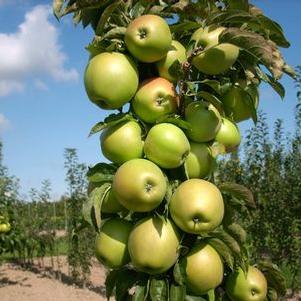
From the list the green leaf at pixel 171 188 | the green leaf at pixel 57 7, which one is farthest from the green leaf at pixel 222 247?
the green leaf at pixel 57 7

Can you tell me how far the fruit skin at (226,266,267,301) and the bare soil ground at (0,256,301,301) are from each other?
7.40 meters

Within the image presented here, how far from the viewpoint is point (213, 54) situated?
1.58 metres

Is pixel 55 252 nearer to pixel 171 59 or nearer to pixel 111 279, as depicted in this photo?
pixel 111 279

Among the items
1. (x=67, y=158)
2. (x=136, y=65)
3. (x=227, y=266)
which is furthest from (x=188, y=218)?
(x=67, y=158)

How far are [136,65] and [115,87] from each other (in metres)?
0.15

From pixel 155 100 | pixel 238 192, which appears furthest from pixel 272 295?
pixel 155 100

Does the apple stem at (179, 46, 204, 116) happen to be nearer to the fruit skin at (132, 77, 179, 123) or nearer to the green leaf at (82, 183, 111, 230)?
the fruit skin at (132, 77, 179, 123)

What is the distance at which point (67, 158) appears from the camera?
11.3m

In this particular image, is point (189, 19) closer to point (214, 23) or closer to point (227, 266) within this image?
point (214, 23)

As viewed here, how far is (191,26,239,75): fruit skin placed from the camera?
62.2 inches

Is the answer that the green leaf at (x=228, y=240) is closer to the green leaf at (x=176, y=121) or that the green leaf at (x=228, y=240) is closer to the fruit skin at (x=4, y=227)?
the green leaf at (x=176, y=121)

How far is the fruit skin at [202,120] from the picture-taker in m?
1.63

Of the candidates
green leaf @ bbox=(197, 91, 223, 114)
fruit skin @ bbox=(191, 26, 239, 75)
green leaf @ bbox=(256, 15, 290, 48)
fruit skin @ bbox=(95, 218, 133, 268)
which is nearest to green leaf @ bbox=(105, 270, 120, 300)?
fruit skin @ bbox=(95, 218, 133, 268)

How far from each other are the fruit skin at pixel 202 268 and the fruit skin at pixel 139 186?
0.71 feet
